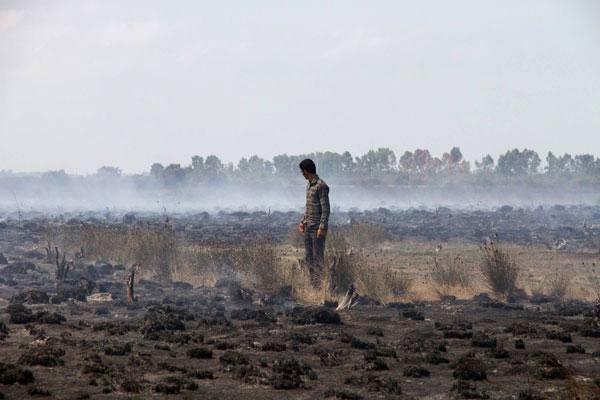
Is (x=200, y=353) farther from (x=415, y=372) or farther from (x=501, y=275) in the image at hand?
(x=501, y=275)

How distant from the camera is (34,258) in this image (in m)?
32.4

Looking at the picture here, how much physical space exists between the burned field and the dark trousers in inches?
11.6

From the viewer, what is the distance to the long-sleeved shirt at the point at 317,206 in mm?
20250

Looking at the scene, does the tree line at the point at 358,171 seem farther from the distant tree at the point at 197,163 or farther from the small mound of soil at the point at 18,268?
the small mound of soil at the point at 18,268

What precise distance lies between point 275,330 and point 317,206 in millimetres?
4187

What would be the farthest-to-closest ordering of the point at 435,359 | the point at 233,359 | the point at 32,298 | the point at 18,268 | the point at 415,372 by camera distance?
the point at 18,268 < the point at 32,298 < the point at 435,359 < the point at 233,359 < the point at 415,372

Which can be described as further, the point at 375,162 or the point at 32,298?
the point at 375,162

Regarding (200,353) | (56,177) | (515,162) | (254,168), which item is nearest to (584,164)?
(515,162)

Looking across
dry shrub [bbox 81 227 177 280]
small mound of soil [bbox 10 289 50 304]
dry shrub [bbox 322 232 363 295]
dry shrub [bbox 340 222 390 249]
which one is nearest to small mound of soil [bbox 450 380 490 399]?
dry shrub [bbox 322 232 363 295]

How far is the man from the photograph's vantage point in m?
20.2

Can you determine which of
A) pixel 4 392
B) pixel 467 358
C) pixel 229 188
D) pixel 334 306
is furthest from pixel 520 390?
pixel 229 188

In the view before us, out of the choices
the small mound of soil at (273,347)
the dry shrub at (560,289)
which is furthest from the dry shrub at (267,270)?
the small mound of soil at (273,347)

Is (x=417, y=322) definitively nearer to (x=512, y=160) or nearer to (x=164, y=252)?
(x=164, y=252)

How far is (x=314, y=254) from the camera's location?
20.9m
